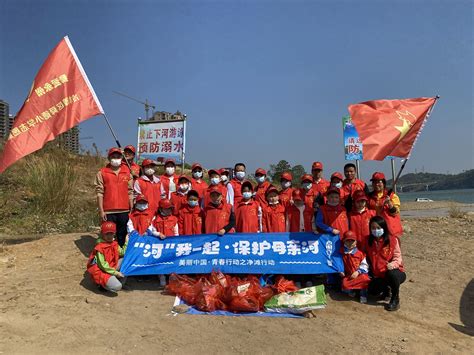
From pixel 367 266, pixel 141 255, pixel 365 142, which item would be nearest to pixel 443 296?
pixel 367 266

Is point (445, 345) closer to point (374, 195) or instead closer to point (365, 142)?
point (374, 195)

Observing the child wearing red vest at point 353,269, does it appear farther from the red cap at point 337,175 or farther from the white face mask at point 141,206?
the white face mask at point 141,206

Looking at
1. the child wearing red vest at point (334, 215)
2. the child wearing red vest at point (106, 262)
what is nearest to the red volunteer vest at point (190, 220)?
the child wearing red vest at point (106, 262)

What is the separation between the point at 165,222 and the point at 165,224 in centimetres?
3

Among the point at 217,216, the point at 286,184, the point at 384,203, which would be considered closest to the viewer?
the point at 384,203

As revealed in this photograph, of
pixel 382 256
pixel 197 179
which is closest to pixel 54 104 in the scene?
pixel 197 179

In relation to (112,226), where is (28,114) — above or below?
above

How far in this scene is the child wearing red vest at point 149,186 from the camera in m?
6.37

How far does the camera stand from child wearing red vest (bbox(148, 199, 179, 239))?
591 centimetres

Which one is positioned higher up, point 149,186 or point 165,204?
point 149,186

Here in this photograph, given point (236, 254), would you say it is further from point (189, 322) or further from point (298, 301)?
point (189, 322)

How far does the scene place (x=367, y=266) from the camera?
5270 millimetres

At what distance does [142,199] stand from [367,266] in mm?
3708

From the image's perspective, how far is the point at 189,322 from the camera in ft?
14.5
